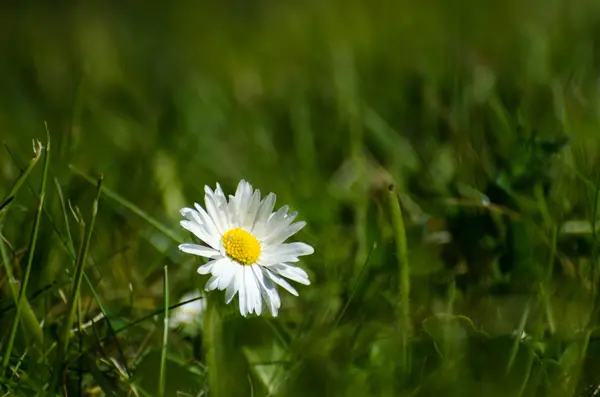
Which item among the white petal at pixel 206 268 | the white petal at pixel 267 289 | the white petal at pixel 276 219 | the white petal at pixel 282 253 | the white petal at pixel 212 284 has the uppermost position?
the white petal at pixel 276 219

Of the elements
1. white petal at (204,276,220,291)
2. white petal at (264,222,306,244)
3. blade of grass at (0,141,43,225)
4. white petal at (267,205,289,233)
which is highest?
blade of grass at (0,141,43,225)

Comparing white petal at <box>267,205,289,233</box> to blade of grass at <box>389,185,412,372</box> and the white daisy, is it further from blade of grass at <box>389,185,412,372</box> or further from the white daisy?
blade of grass at <box>389,185,412,372</box>

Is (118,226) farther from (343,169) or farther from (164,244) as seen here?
(343,169)

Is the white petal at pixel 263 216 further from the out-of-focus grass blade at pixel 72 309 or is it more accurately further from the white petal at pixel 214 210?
the out-of-focus grass blade at pixel 72 309

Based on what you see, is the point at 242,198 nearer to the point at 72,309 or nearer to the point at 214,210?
the point at 214,210

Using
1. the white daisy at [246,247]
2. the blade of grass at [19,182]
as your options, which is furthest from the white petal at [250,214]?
the blade of grass at [19,182]

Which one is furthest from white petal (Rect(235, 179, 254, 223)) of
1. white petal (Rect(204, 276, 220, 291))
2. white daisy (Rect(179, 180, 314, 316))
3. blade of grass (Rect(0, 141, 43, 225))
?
blade of grass (Rect(0, 141, 43, 225))

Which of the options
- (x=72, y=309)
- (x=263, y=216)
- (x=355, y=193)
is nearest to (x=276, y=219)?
(x=263, y=216)
